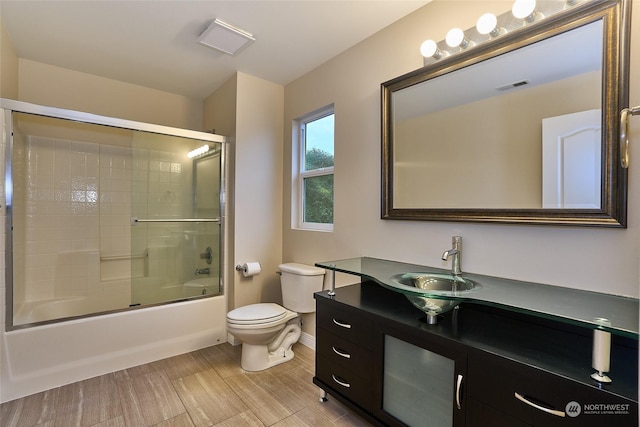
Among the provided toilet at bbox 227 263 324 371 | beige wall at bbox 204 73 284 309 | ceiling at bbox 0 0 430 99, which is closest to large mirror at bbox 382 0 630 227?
ceiling at bbox 0 0 430 99

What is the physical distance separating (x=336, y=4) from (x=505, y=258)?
5.52ft

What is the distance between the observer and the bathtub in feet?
6.09

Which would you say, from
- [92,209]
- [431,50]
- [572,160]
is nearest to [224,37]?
[431,50]

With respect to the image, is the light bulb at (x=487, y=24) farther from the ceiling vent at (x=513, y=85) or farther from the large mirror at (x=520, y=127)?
the ceiling vent at (x=513, y=85)

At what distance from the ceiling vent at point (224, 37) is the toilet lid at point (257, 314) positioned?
6.35 feet

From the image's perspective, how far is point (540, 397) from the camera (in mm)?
961

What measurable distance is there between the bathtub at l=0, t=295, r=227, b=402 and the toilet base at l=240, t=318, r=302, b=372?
0.57 meters

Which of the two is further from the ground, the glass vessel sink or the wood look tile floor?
the glass vessel sink

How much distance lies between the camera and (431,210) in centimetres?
171

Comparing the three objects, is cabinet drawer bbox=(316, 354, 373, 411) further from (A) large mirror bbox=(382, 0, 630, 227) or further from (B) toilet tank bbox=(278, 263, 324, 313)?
(A) large mirror bbox=(382, 0, 630, 227)

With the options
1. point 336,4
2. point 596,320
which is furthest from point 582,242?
point 336,4

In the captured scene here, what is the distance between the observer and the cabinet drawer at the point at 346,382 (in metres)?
1.51

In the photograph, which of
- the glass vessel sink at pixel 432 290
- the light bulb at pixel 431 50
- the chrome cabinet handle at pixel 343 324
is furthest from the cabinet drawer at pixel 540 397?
the light bulb at pixel 431 50

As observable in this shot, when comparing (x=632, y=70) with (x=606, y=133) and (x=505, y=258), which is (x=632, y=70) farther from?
(x=505, y=258)
